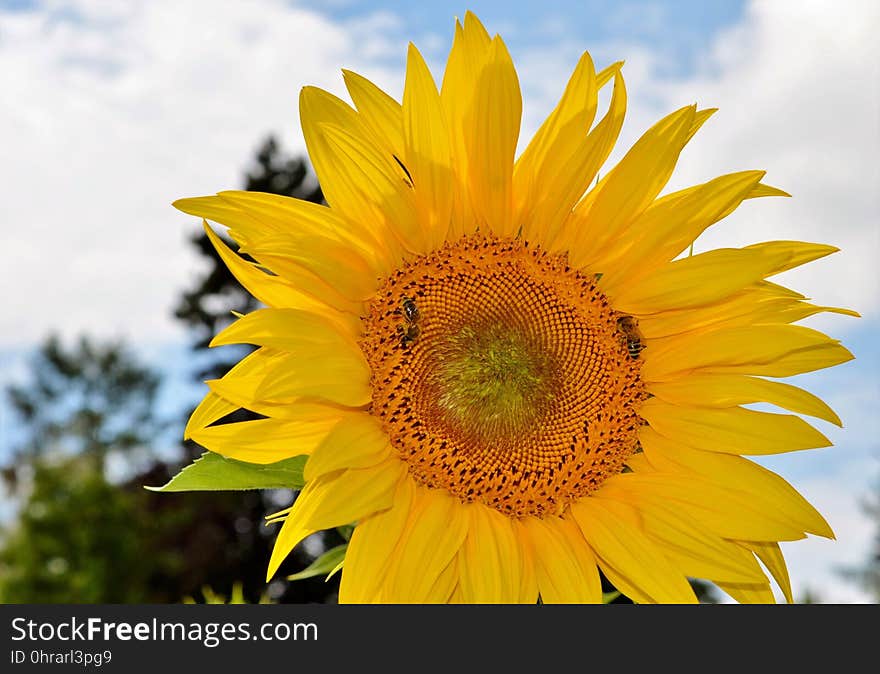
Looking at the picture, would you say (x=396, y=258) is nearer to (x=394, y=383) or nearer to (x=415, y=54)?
(x=394, y=383)

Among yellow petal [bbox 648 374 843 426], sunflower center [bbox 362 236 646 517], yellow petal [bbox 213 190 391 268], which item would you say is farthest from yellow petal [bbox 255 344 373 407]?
yellow petal [bbox 648 374 843 426]

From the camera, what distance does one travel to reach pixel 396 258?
6.64ft

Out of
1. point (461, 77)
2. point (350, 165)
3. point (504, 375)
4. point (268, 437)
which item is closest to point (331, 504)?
point (268, 437)

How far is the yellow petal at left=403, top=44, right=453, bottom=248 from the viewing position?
1874mm

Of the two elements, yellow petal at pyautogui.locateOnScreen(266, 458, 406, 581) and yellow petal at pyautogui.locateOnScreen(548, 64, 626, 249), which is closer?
yellow petal at pyautogui.locateOnScreen(266, 458, 406, 581)

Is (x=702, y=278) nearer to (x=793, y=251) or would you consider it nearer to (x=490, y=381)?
(x=793, y=251)

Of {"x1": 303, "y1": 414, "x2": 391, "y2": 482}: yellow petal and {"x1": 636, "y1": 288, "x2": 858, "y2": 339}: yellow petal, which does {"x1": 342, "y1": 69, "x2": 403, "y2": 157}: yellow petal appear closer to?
{"x1": 303, "y1": 414, "x2": 391, "y2": 482}: yellow petal

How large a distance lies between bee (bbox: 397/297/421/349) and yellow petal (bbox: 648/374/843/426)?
1.95ft

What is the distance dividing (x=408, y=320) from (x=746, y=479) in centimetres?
78

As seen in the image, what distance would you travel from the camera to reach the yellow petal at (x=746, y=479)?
6.48 feet

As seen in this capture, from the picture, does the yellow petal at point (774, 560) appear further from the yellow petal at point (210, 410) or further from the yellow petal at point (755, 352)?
the yellow petal at point (210, 410)

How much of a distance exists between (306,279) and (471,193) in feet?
1.33

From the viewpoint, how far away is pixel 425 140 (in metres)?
1.89

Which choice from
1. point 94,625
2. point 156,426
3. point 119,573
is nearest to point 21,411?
point 156,426
